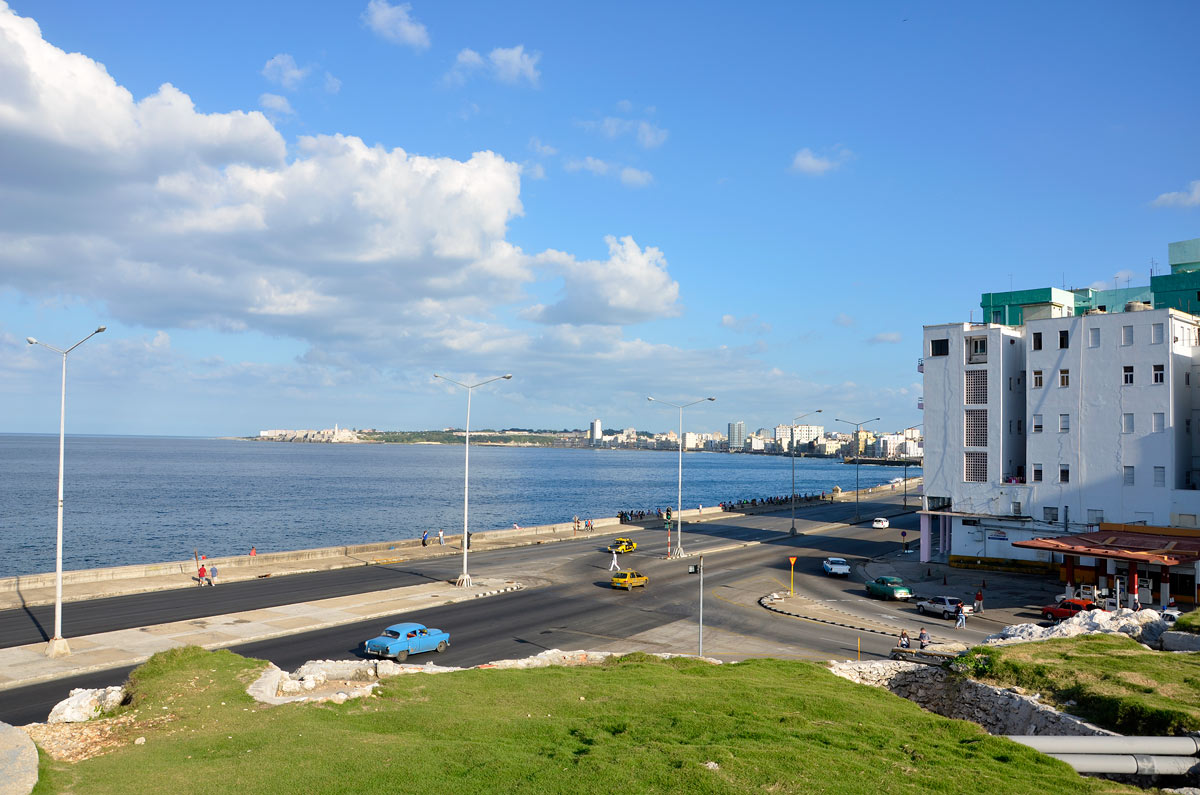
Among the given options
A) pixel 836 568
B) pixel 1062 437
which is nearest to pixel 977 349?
pixel 1062 437

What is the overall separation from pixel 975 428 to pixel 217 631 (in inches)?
2205

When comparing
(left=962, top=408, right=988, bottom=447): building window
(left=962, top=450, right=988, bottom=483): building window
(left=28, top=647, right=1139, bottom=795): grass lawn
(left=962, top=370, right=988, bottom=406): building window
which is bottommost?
(left=28, top=647, right=1139, bottom=795): grass lawn

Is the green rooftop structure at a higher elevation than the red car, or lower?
higher

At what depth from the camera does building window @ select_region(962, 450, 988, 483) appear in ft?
196

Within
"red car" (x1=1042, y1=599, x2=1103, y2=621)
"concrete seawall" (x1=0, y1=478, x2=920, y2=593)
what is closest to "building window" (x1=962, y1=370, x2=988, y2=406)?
"red car" (x1=1042, y1=599, x2=1103, y2=621)

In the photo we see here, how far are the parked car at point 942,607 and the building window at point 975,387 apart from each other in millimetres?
Answer: 22992

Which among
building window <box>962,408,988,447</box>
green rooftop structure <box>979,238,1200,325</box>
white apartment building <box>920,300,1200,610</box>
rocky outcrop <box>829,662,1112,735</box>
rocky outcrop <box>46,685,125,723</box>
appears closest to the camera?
rocky outcrop <box>829,662,1112,735</box>

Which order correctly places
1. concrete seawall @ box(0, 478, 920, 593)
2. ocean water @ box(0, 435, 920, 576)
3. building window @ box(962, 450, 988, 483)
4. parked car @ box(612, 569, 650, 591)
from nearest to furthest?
concrete seawall @ box(0, 478, 920, 593) → parked car @ box(612, 569, 650, 591) → building window @ box(962, 450, 988, 483) → ocean water @ box(0, 435, 920, 576)

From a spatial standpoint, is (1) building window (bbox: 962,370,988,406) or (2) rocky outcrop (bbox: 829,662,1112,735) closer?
(2) rocky outcrop (bbox: 829,662,1112,735)

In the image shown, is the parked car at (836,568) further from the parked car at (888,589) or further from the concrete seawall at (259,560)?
the concrete seawall at (259,560)

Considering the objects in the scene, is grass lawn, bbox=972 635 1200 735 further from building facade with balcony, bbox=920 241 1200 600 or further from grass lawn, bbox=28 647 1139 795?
building facade with balcony, bbox=920 241 1200 600

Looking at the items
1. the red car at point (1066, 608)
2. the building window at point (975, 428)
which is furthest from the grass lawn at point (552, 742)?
the building window at point (975, 428)

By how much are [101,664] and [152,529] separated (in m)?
73.6

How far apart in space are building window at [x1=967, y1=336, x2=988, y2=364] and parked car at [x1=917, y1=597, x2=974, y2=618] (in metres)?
25.1
